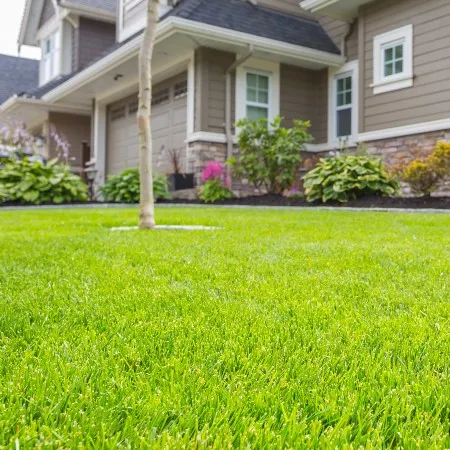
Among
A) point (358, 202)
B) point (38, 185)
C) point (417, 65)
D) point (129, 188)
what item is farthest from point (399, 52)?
point (38, 185)

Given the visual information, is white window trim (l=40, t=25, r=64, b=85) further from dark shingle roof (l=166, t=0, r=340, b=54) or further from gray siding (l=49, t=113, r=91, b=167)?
dark shingle roof (l=166, t=0, r=340, b=54)

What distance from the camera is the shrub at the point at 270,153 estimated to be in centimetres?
898

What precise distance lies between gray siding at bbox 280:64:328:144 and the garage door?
213cm

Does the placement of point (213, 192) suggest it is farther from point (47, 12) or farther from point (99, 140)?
point (47, 12)

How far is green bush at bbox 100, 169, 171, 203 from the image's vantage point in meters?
9.72

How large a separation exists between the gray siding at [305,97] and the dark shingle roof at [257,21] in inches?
26.4

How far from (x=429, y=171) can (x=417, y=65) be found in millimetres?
2663

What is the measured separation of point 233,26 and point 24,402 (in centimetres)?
934

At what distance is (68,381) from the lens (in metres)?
1.06

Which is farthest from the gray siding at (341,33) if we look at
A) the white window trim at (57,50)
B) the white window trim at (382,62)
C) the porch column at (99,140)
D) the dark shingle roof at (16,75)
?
the dark shingle roof at (16,75)

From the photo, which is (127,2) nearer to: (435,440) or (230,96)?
(230,96)

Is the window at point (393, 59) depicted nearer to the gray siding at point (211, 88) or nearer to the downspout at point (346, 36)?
the downspout at point (346, 36)

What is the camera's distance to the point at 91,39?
1489 cm

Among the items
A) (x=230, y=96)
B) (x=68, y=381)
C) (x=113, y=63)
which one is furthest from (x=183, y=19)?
(x=68, y=381)
